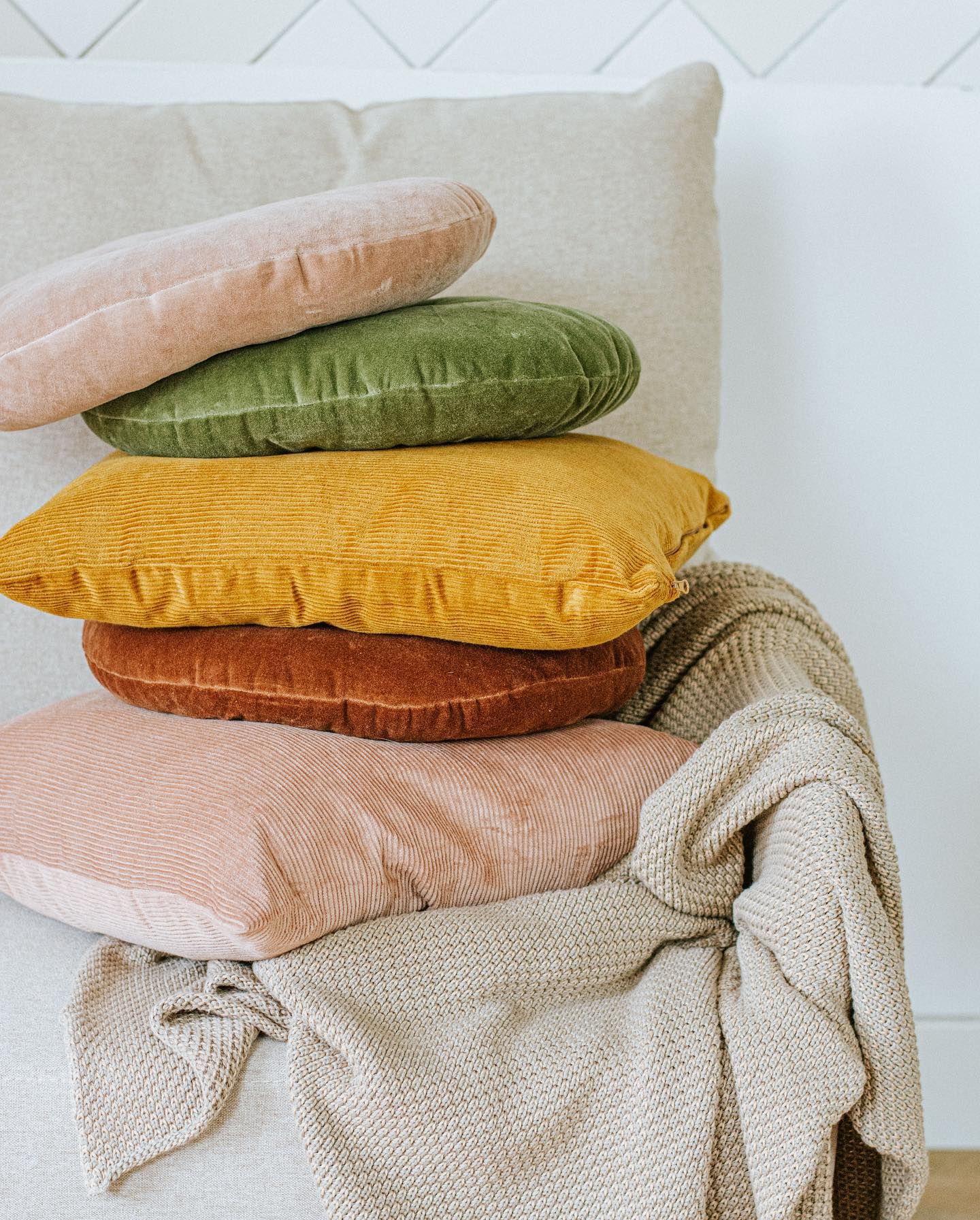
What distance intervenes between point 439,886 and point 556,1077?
152mm

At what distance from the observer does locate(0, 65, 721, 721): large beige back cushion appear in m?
1.10

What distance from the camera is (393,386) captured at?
2.53 ft

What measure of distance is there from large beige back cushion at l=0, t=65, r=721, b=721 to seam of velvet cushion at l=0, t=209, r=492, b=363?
12.4 inches

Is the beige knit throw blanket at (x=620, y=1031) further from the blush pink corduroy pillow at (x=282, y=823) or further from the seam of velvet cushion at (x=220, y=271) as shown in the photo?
the seam of velvet cushion at (x=220, y=271)

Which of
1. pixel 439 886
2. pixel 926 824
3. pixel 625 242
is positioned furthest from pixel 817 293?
pixel 439 886

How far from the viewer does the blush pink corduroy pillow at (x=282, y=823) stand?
67cm

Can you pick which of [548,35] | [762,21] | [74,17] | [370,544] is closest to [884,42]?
[762,21]

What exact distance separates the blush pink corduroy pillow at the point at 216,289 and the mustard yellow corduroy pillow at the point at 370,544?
0.27 ft

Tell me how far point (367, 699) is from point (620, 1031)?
0.92ft

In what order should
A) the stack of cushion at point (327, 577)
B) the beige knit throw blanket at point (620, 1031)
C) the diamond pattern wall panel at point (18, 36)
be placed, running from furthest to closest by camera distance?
the diamond pattern wall panel at point (18, 36), the stack of cushion at point (327, 577), the beige knit throw blanket at point (620, 1031)

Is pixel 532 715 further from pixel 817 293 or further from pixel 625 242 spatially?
pixel 817 293

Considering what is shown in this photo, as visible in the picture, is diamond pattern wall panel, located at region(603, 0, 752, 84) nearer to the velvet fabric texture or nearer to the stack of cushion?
the stack of cushion

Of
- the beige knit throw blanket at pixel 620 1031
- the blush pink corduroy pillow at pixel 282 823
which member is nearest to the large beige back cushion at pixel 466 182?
the blush pink corduroy pillow at pixel 282 823

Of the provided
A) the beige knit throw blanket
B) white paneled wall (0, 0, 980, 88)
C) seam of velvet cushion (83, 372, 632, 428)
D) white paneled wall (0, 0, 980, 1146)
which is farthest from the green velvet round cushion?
white paneled wall (0, 0, 980, 88)
